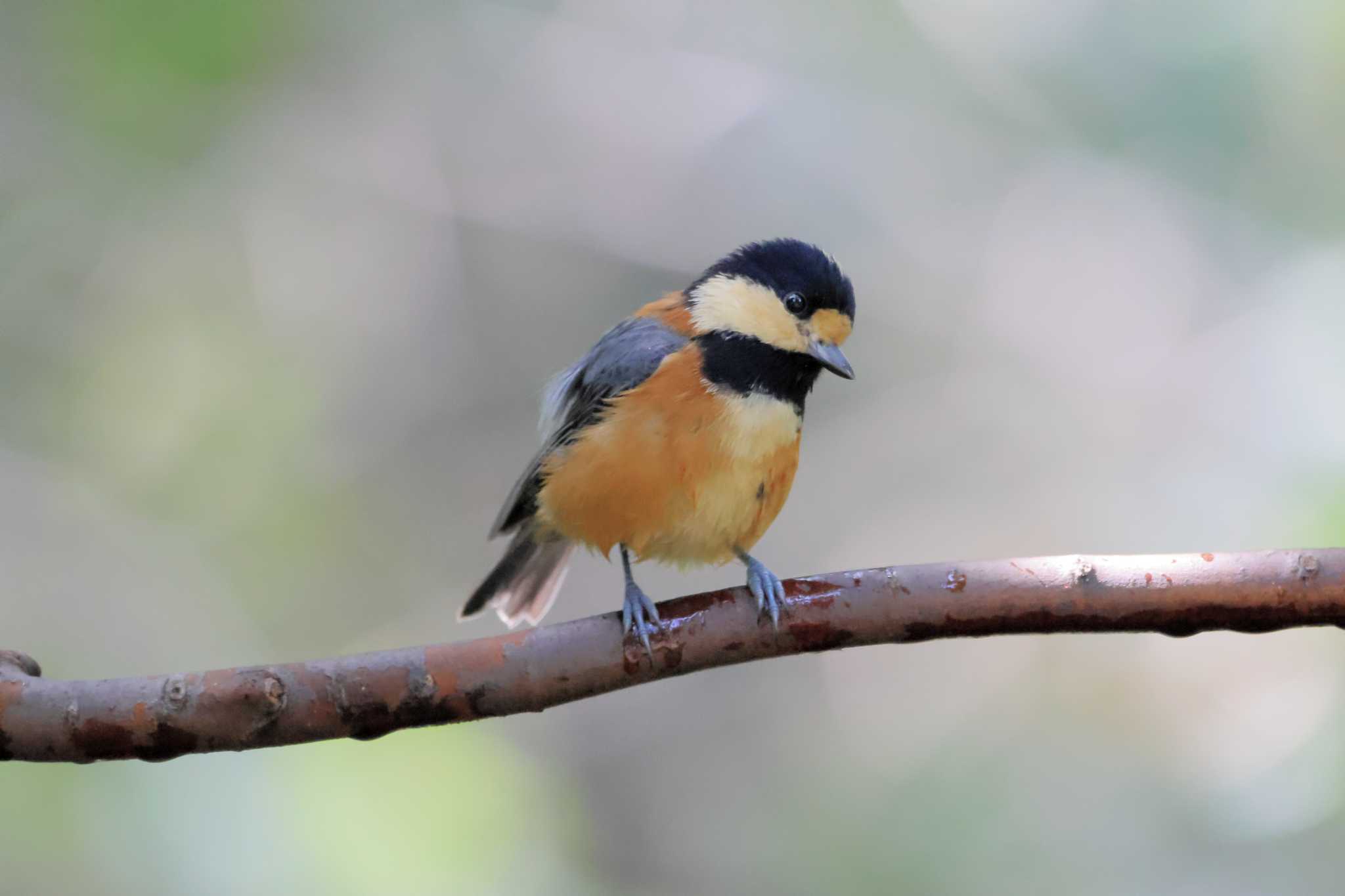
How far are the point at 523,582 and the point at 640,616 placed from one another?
3.96ft

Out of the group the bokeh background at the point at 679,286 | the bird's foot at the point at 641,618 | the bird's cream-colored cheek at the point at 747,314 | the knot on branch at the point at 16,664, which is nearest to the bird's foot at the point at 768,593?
the bird's foot at the point at 641,618

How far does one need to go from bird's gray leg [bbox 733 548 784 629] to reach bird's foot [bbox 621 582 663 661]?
0.58 feet

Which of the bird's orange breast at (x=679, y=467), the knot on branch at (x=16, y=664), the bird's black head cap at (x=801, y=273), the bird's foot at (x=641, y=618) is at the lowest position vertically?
the knot on branch at (x=16, y=664)

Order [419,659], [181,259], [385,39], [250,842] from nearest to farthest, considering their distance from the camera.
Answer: [419,659] → [250,842] → [181,259] → [385,39]

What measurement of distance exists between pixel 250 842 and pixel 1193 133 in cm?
416

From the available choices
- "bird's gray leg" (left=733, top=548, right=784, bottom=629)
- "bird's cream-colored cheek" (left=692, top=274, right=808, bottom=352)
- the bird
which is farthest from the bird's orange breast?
"bird's gray leg" (left=733, top=548, right=784, bottom=629)

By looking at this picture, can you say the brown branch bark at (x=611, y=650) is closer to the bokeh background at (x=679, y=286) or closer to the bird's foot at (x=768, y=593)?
the bird's foot at (x=768, y=593)

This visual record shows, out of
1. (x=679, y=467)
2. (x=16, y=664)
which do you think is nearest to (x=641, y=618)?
(x=679, y=467)

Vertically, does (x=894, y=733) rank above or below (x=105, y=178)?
below

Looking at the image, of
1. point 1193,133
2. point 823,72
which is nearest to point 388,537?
point 823,72

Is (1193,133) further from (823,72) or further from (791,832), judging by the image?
(791,832)

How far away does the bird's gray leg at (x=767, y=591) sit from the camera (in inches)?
76.0

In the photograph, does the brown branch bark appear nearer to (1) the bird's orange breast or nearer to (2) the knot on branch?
(2) the knot on branch

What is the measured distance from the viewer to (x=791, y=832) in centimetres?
415
